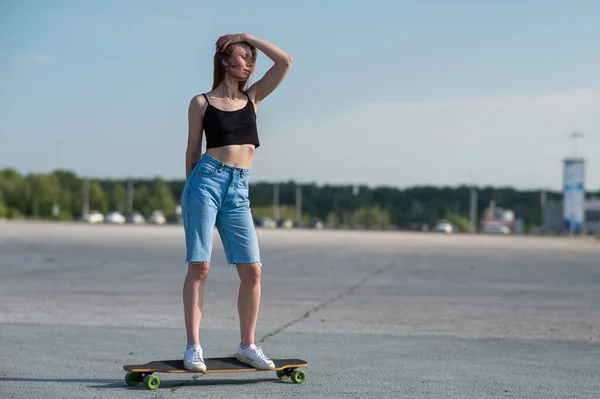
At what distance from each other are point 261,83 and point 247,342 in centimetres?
159

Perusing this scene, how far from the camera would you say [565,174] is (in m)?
86.8

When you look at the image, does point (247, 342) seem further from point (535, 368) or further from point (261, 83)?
point (535, 368)

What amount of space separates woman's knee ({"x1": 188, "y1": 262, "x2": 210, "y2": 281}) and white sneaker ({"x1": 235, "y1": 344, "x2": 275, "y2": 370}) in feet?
1.78

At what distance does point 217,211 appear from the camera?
5.89 meters

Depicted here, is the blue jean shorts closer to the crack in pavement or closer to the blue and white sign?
the crack in pavement

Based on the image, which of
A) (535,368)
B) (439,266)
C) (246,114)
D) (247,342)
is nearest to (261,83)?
(246,114)

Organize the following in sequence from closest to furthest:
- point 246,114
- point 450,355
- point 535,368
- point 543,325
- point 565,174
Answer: point 246,114
point 535,368
point 450,355
point 543,325
point 565,174

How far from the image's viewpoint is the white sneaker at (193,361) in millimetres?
5723

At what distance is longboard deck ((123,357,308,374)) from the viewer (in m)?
5.65

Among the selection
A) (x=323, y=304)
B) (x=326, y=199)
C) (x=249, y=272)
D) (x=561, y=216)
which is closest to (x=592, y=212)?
(x=561, y=216)

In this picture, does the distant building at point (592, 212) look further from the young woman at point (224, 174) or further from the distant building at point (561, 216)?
the young woman at point (224, 174)

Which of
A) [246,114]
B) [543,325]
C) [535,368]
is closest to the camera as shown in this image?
[246,114]

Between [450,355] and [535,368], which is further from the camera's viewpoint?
[450,355]

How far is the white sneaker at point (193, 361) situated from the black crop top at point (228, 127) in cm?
120
